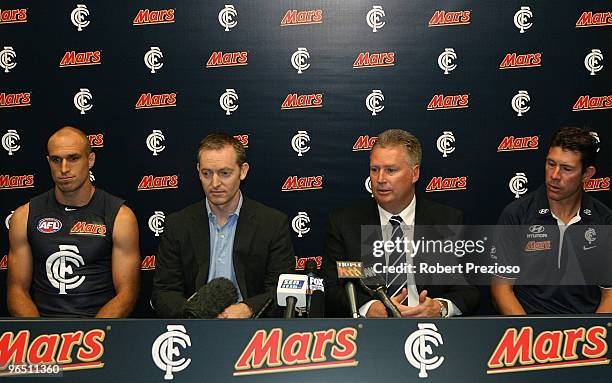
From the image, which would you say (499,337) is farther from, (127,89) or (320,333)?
(127,89)

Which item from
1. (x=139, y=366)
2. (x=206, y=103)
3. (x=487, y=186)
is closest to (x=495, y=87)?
(x=487, y=186)

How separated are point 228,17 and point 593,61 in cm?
240

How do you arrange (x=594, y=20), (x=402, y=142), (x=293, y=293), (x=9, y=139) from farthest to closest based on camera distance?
(x=9, y=139), (x=594, y=20), (x=402, y=142), (x=293, y=293)

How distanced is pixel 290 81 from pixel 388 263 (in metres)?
1.82

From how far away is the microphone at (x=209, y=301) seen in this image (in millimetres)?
1754

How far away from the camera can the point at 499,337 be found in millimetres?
1413

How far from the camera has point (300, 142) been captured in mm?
4094

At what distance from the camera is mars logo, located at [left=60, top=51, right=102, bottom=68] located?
13.4 ft

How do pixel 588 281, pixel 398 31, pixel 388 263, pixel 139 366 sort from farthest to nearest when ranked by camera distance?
pixel 398 31 → pixel 588 281 → pixel 388 263 → pixel 139 366

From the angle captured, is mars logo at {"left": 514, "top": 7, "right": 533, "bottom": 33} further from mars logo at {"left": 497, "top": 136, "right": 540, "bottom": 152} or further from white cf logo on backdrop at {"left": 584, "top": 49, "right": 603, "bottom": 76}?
mars logo at {"left": 497, "top": 136, "right": 540, "bottom": 152}

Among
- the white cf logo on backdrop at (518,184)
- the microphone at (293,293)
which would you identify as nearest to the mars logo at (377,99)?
the white cf logo on backdrop at (518,184)

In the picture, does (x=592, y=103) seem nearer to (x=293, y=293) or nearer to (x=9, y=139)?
(x=293, y=293)

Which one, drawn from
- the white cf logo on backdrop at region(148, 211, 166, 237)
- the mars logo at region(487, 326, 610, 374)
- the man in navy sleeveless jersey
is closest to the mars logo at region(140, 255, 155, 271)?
the white cf logo on backdrop at region(148, 211, 166, 237)

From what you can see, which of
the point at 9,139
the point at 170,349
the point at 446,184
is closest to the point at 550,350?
the point at 170,349
